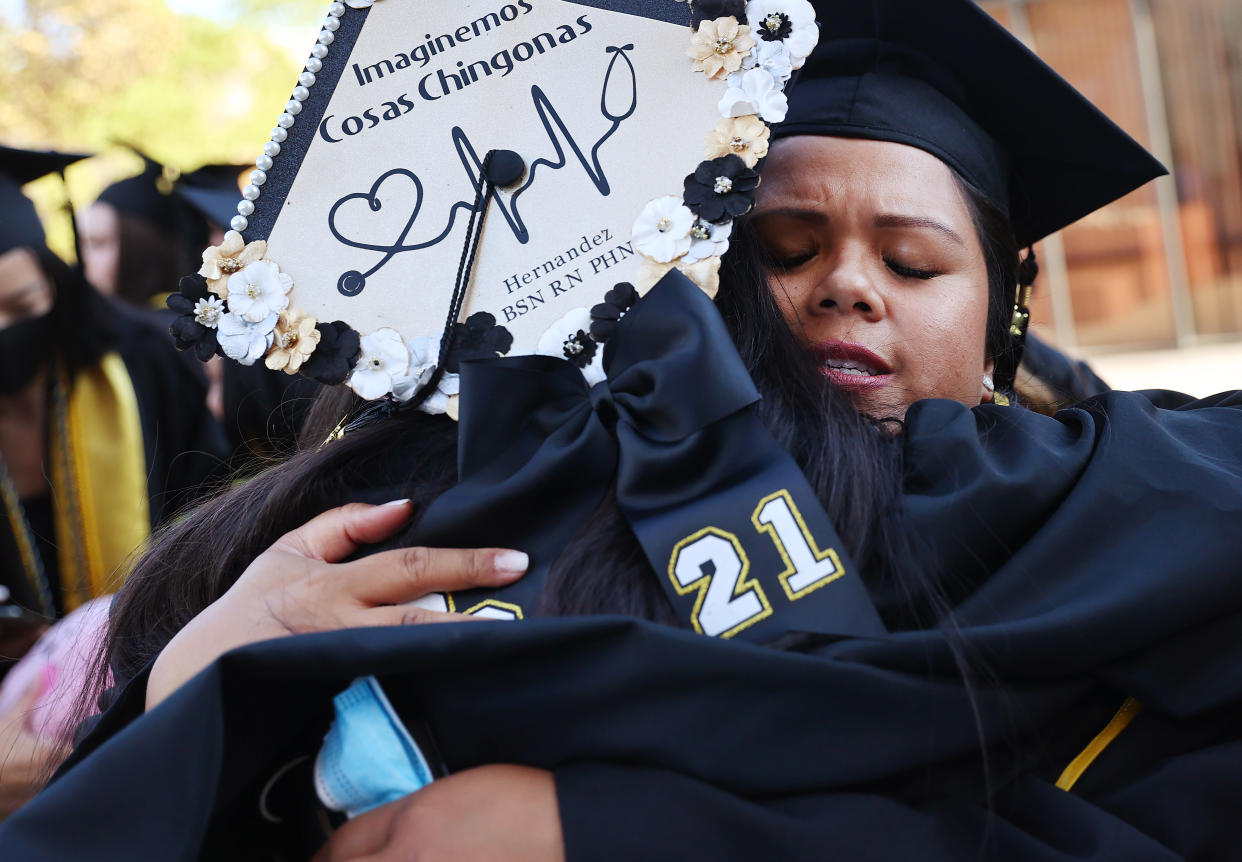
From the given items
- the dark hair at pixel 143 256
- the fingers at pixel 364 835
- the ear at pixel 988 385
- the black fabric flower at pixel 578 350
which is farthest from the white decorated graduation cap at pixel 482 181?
the dark hair at pixel 143 256

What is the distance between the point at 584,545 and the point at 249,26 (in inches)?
535

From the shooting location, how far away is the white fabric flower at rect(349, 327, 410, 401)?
1653 mm

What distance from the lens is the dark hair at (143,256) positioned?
4.78 metres

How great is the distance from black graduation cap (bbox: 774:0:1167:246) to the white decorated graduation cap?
317 millimetres

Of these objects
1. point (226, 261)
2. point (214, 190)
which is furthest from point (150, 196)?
point (226, 261)

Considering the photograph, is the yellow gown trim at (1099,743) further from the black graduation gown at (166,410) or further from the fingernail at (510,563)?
the black graduation gown at (166,410)

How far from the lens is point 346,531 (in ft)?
5.23

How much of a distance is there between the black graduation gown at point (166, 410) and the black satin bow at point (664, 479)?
257 centimetres

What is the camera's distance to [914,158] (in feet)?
6.41

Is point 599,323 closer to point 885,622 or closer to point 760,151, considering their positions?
point 760,151

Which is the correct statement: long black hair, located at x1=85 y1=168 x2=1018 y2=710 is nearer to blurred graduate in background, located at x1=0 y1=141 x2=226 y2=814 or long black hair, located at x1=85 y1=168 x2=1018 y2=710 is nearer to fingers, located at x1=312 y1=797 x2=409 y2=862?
fingers, located at x1=312 y1=797 x2=409 y2=862

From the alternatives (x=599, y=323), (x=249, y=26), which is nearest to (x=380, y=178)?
(x=599, y=323)

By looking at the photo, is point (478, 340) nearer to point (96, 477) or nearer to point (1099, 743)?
point (1099, 743)

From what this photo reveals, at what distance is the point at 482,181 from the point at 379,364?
1.03ft
